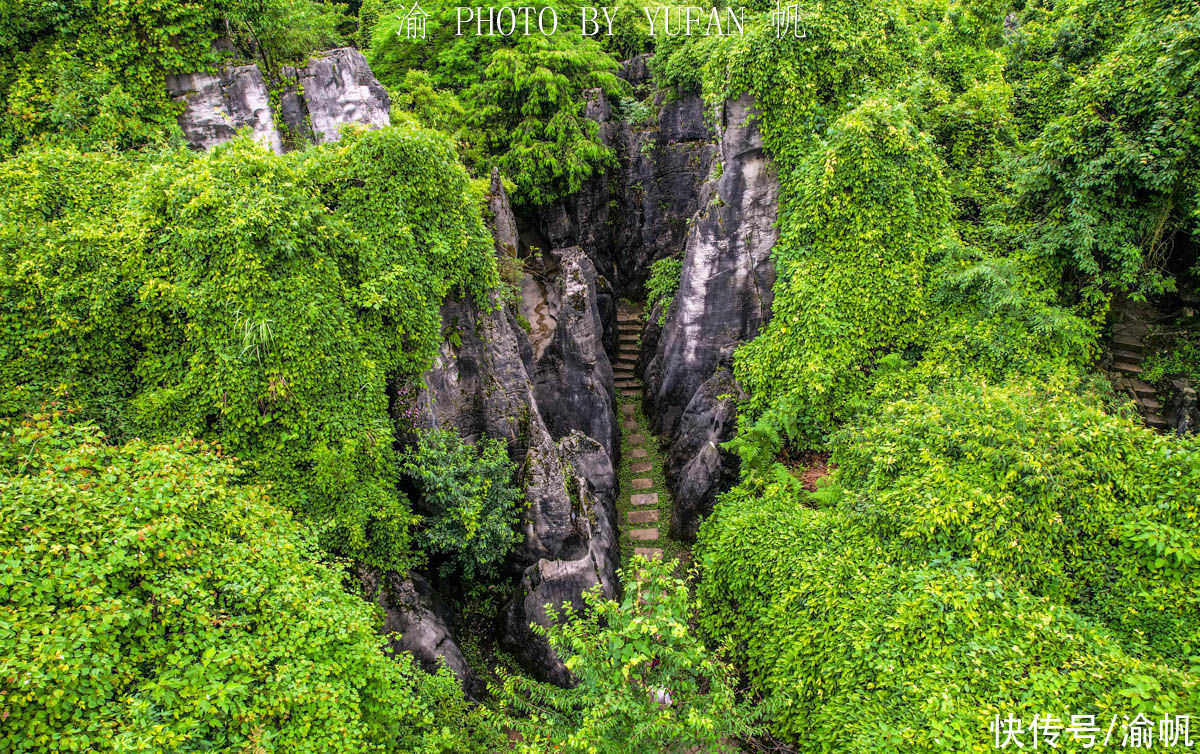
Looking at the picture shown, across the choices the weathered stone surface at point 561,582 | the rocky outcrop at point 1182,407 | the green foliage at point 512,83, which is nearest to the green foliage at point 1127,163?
the rocky outcrop at point 1182,407

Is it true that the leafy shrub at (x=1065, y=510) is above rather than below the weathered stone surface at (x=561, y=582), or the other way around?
above

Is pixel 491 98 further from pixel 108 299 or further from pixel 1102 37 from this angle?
pixel 1102 37

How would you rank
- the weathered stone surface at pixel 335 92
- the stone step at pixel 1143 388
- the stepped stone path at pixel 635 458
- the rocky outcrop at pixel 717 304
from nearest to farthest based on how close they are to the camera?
1. the weathered stone surface at pixel 335 92
2. the stone step at pixel 1143 388
3. the rocky outcrop at pixel 717 304
4. the stepped stone path at pixel 635 458

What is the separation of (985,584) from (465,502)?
414 inches

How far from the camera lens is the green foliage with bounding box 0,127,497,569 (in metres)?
9.49

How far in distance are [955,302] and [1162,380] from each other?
689cm

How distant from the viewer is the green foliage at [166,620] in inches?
213

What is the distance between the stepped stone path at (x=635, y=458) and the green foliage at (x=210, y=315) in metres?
9.68

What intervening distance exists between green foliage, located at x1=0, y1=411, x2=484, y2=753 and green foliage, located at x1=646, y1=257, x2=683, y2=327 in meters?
18.3

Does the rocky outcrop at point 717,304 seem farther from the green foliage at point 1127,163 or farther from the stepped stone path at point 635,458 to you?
the green foliage at point 1127,163

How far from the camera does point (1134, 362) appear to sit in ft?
55.3

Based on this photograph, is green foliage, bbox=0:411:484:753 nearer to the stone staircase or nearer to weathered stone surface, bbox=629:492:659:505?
weathered stone surface, bbox=629:492:659:505

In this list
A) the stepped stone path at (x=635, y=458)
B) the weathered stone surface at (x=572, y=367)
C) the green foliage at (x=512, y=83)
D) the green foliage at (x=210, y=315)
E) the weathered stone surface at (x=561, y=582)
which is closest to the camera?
the green foliage at (x=210, y=315)

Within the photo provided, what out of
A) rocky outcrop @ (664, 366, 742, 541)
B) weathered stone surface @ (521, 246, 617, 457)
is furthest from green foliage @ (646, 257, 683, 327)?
rocky outcrop @ (664, 366, 742, 541)
